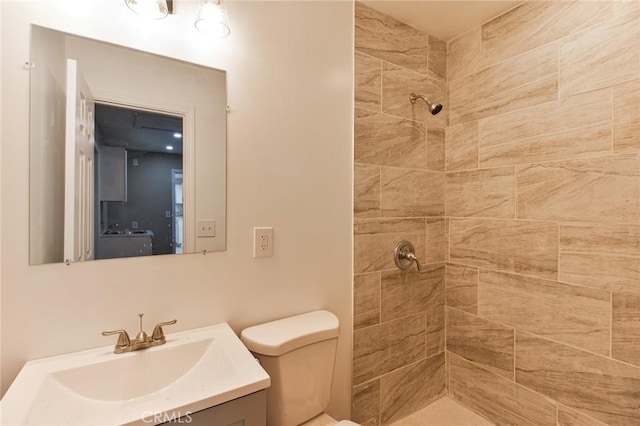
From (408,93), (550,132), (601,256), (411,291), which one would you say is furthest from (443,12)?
(411,291)

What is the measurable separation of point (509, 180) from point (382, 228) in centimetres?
70

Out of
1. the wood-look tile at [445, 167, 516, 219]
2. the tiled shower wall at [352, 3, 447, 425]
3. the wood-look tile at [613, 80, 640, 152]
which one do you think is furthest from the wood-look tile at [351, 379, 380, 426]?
the wood-look tile at [613, 80, 640, 152]

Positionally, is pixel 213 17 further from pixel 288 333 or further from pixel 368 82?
pixel 288 333

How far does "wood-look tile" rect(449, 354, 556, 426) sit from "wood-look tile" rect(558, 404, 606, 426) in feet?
0.09

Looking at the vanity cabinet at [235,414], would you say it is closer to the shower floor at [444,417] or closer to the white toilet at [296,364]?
the white toilet at [296,364]

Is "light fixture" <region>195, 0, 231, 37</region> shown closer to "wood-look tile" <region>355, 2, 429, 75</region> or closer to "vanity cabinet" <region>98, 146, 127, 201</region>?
"vanity cabinet" <region>98, 146, 127, 201</region>

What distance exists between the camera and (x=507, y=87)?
1.59 meters

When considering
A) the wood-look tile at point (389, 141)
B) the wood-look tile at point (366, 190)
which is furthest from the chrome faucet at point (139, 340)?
the wood-look tile at point (389, 141)

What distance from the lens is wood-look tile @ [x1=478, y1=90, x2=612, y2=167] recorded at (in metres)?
1.28

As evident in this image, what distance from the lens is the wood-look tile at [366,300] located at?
1541 mm

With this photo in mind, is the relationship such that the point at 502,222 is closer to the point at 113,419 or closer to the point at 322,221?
the point at 322,221

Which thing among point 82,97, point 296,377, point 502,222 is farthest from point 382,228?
point 82,97

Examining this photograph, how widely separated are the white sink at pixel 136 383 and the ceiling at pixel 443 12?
174cm

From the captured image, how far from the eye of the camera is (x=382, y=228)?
1623 millimetres
